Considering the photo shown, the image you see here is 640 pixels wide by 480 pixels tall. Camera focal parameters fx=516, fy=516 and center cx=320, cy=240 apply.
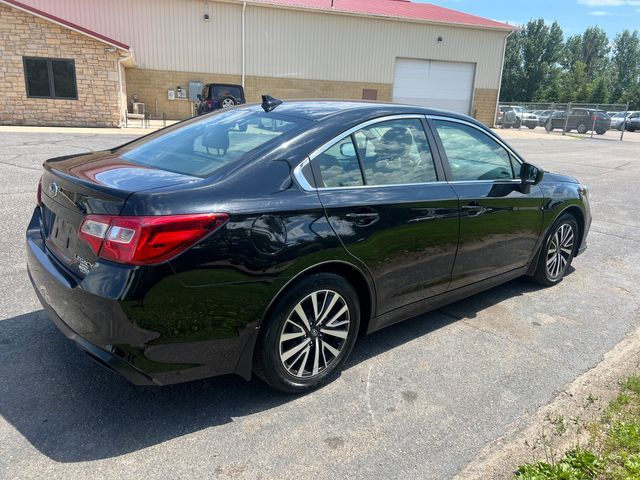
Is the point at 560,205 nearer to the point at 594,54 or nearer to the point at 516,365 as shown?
the point at 516,365

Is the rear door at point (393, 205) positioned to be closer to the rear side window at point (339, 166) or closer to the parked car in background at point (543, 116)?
the rear side window at point (339, 166)

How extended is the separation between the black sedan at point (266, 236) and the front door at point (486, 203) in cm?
2

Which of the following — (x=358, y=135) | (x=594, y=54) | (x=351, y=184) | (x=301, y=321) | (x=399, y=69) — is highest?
(x=594, y=54)

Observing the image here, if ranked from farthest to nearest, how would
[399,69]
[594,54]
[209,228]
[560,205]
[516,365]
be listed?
[594,54], [399,69], [560,205], [516,365], [209,228]

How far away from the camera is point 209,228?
2459 millimetres

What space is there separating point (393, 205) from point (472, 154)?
1.18 metres

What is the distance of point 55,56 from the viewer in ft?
65.6

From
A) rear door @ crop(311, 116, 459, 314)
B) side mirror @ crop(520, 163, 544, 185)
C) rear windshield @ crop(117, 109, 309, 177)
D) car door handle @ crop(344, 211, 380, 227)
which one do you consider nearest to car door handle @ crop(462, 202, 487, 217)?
rear door @ crop(311, 116, 459, 314)

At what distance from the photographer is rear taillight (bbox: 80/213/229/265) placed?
2338mm

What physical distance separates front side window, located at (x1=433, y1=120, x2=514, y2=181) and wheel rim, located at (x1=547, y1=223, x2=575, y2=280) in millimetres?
1007

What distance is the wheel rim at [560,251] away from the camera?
4.86 m

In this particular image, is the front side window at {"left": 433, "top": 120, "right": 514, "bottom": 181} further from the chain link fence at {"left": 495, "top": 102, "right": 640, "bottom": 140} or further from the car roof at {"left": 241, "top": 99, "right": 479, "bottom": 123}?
the chain link fence at {"left": 495, "top": 102, "right": 640, "bottom": 140}

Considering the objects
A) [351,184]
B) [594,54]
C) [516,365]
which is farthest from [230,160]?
[594,54]

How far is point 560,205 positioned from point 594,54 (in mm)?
101042
